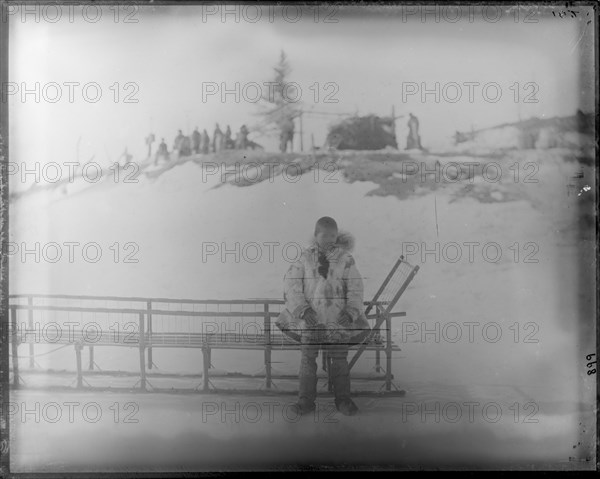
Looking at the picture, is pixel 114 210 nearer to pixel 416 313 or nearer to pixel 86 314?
pixel 86 314

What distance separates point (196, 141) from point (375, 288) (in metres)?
0.53

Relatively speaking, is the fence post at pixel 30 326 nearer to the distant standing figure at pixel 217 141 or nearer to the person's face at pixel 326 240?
the distant standing figure at pixel 217 141

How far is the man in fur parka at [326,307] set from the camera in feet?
4.50

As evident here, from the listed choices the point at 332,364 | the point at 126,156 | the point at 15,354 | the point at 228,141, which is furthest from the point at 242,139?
the point at 15,354

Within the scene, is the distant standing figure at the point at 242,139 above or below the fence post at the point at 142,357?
above

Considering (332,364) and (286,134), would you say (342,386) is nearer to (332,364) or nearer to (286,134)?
(332,364)

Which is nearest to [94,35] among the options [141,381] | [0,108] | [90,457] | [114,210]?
[0,108]

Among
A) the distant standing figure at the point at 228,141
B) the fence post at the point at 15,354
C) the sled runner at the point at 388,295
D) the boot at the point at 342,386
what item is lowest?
the boot at the point at 342,386

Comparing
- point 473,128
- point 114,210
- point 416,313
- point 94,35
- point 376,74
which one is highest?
point 94,35

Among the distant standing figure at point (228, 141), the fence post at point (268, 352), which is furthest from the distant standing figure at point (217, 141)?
the fence post at point (268, 352)

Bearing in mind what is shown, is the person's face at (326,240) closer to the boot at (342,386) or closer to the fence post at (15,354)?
the boot at (342,386)

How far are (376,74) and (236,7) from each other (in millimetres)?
352

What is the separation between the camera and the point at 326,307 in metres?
1.37

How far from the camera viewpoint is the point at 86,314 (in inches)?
54.6
